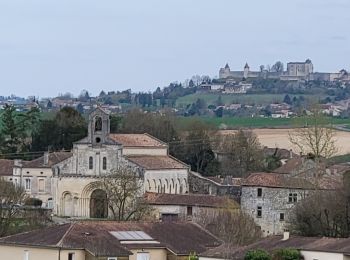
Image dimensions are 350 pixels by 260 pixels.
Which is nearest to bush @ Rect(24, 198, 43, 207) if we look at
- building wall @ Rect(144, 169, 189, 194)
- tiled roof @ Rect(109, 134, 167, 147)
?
tiled roof @ Rect(109, 134, 167, 147)

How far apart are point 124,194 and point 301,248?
28.3 meters

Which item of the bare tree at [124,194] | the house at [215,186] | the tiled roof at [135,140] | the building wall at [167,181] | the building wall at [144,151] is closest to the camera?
the bare tree at [124,194]

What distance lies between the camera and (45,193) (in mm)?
91375

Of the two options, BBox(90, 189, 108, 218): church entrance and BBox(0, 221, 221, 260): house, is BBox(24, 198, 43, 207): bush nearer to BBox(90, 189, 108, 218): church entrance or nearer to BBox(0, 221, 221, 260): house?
BBox(90, 189, 108, 218): church entrance

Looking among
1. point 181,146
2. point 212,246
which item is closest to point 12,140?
point 181,146

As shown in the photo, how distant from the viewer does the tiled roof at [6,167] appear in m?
Result: 94.1

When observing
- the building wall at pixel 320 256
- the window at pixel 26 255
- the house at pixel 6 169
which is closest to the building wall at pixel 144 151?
the house at pixel 6 169

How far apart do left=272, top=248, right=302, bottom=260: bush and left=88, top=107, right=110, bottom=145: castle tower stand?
123 ft

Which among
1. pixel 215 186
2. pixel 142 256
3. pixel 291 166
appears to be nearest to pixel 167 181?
pixel 215 186

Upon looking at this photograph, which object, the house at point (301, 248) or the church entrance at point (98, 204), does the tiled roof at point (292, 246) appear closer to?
the house at point (301, 248)

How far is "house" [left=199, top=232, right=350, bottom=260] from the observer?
49.5m

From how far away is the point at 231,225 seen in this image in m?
66.4

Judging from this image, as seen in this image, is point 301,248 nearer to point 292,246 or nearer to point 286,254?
point 292,246

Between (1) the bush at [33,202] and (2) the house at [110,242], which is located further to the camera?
(1) the bush at [33,202]
